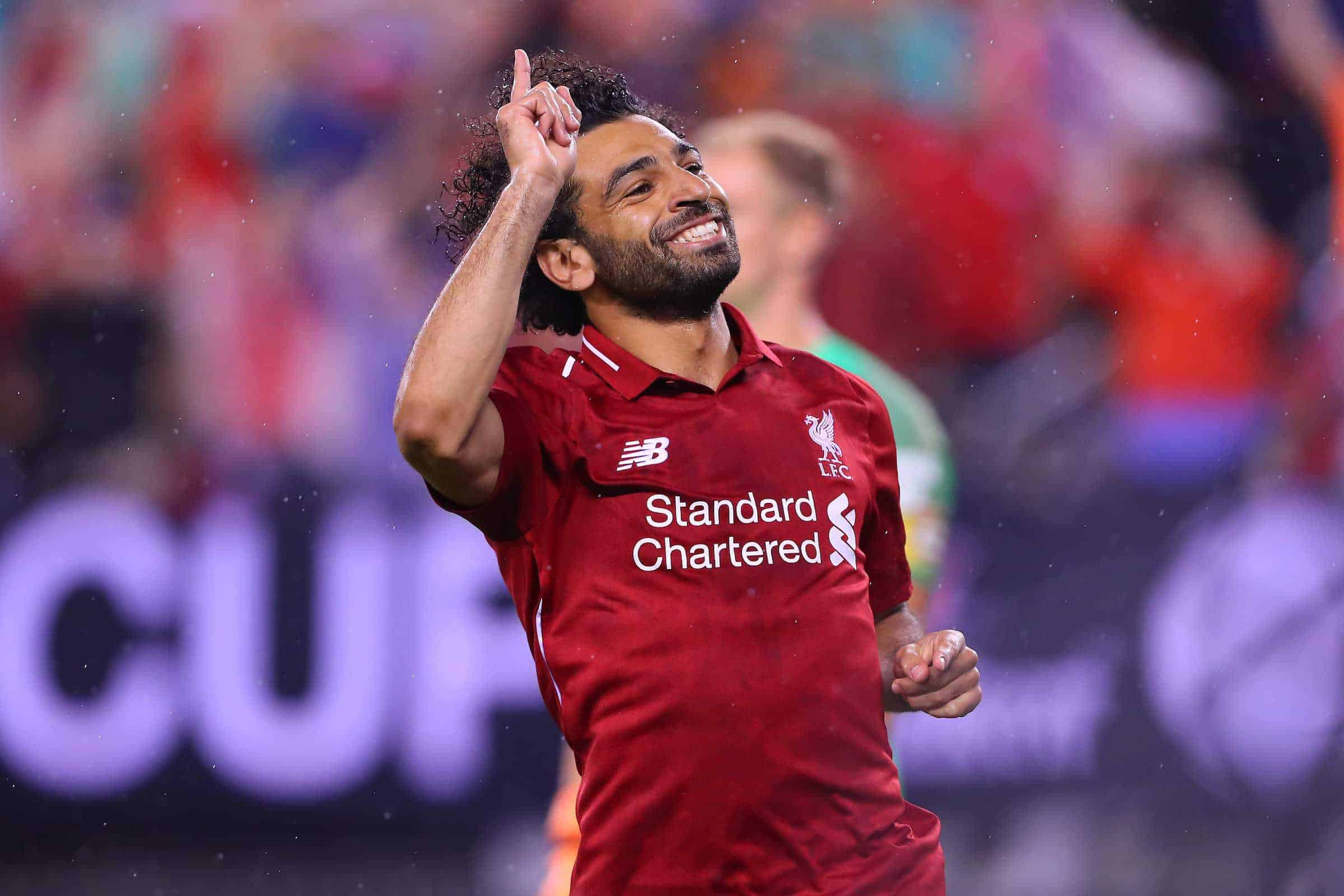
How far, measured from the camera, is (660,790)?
6.02 feet

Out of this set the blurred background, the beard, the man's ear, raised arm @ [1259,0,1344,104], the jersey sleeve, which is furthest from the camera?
raised arm @ [1259,0,1344,104]

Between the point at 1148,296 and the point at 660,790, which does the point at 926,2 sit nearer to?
the point at 1148,296

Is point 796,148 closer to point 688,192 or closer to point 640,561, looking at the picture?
point 688,192

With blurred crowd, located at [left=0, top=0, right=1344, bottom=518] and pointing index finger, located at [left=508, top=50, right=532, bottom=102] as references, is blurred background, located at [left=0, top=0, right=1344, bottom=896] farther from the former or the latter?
pointing index finger, located at [left=508, top=50, right=532, bottom=102]

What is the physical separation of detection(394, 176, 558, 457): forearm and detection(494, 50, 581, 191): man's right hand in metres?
0.03

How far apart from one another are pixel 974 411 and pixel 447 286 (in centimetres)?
298

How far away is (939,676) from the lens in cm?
199

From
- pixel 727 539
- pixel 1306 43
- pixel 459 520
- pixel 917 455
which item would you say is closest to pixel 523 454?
pixel 727 539

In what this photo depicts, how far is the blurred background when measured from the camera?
13.3 ft

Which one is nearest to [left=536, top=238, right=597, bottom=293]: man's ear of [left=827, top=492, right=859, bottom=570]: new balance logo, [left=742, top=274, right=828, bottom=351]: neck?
[left=827, top=492, right=859, bottom=570]: new balance logo

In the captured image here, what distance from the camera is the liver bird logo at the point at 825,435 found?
6.74ft

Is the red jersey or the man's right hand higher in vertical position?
the man's right hand

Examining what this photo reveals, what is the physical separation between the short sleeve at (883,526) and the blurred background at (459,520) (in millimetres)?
2167

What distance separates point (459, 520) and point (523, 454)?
2422 mm
